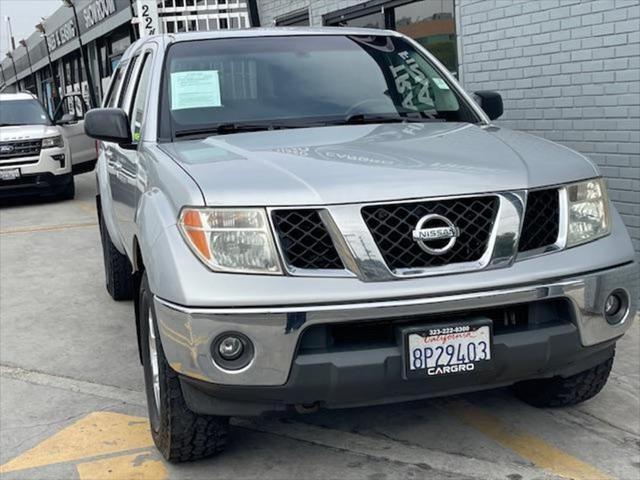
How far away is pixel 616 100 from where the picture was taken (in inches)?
225

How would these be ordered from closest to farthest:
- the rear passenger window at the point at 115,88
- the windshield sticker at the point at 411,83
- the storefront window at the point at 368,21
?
the windshield sticker at the point at 411,83, the rear passenger window at the point at 115,88, the storefront window at the point at 368,21

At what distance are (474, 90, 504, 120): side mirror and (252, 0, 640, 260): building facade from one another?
1.50 meters

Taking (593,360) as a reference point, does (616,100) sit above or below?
above

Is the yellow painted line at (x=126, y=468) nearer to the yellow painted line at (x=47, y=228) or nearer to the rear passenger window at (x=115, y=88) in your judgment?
the rear passenger window at (x=115, y=88)

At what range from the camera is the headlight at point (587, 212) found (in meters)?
3.14

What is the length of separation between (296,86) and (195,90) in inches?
20.1

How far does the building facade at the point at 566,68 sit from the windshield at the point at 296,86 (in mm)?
1774

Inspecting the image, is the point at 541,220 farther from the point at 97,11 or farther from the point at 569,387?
the point at 97,11

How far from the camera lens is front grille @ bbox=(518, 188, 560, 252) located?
3.04 m

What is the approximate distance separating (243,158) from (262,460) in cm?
126

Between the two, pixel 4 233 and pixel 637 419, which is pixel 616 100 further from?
pixel 4 233

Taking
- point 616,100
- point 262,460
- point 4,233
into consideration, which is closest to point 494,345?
point 262,460

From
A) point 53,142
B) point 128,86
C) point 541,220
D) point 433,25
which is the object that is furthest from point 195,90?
point 53,142

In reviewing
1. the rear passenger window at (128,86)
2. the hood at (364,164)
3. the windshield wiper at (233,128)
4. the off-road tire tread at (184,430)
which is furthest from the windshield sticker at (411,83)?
the off-road tire tread at (184,430)
